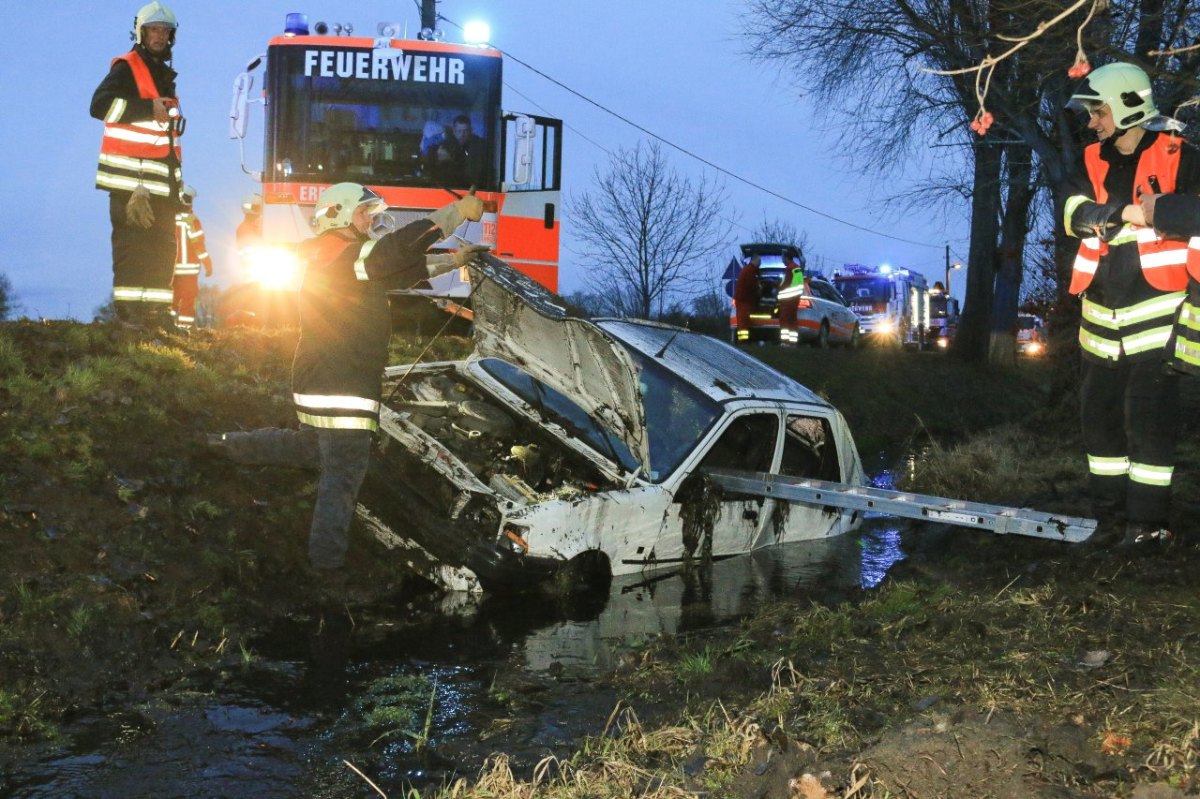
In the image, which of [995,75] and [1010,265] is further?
[1010,265]

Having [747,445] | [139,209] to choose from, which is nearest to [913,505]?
[747,445]

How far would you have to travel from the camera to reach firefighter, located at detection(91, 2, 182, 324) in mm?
8047

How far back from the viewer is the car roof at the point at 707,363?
7602 mm

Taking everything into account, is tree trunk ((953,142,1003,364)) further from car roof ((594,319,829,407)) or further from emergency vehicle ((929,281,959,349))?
car roof ((594,319,829,407))

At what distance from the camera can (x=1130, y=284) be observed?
5699 mm

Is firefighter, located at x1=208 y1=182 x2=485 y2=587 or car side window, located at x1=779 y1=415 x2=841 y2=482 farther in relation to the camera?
car side window, located at x1=779 y1=415 x2=841 y2=482

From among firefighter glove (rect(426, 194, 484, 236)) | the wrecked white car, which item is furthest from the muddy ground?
firefighter glove (rect(426, 194, 484, 236))

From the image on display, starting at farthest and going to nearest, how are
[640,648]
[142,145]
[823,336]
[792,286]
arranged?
[823,336] < [792,286] < [142,145] < [640,648]

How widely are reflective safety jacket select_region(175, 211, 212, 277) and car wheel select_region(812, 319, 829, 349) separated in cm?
1616

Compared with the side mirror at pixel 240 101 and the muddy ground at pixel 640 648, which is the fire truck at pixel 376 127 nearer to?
the side mirror at pixel 240 101

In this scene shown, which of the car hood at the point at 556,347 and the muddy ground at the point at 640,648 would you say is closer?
the muddy ground at the point at 640,648

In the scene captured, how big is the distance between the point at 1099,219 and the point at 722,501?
2773 millimetres

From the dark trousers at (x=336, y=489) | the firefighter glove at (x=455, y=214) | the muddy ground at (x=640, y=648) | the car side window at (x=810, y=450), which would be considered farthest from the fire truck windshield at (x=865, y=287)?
the dark trousers at (x=336, y=489)

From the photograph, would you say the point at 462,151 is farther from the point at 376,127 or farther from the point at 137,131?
the point at 137,131
